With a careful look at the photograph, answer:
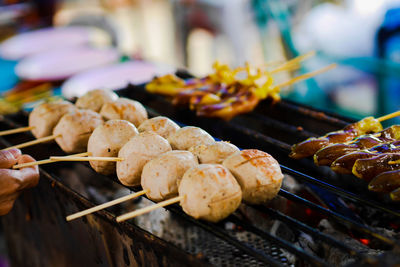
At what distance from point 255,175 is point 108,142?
3.02 feet

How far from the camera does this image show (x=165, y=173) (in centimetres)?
208

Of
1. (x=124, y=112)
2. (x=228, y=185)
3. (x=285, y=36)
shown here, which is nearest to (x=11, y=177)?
(x=124, y=112)

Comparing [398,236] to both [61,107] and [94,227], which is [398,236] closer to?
[94,227]

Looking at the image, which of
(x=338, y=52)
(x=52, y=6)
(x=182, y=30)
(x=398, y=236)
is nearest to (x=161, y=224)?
(x=398, y=236)

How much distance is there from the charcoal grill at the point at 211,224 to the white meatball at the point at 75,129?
186 millimetres

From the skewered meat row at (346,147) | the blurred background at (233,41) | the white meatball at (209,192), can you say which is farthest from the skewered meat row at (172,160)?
the blurred background at (233,41)

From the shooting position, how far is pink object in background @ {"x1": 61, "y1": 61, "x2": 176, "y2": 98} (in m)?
4.98

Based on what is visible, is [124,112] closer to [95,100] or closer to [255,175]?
[95,100]

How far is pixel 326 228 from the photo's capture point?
2719mm

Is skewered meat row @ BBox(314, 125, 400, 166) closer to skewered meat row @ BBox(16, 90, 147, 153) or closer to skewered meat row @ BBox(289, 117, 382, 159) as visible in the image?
skewered meat row @ BBox(289, 117, 382, 159)

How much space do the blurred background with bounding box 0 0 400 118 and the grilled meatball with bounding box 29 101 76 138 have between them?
3.10 metres

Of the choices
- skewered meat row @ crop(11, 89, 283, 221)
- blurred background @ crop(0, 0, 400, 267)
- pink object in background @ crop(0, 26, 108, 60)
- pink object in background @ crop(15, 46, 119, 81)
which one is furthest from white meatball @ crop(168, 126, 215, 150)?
pink object in background @ crop(0, 26, 108, 60)

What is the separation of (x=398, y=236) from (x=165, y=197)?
136 cm

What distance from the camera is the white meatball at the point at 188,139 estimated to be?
2404 mm
